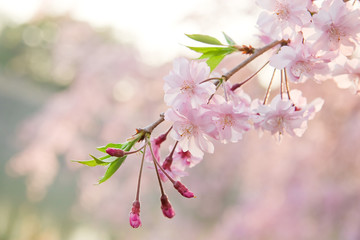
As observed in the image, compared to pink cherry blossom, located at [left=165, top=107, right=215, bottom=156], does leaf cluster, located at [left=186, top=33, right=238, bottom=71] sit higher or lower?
higher

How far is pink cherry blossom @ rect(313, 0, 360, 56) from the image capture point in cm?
54

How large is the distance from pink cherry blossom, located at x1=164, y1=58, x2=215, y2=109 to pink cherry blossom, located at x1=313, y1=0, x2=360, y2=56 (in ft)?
0.51

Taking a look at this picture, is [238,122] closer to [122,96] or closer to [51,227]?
[122,96]

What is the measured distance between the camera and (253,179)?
4.66m

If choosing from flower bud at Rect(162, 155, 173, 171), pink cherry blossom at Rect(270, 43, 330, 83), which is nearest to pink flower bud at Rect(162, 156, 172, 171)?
flower bud at Rect(162, 155, 173, 171)

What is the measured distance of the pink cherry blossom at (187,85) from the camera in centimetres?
55

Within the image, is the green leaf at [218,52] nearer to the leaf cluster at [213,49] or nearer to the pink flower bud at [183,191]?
the leaf cluster at [213,49]

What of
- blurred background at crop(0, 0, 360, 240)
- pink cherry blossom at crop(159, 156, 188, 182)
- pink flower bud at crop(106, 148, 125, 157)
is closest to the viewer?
pink flower bud at crop(106, 148, 125, 157)

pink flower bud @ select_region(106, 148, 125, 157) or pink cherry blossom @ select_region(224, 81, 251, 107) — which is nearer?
pink flower bud @ select_region(106, 148, 125, 157)

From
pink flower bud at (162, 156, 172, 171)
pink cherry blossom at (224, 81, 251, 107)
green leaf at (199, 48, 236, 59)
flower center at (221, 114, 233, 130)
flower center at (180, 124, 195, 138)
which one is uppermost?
green leaf at (199, 48, 236, 59)

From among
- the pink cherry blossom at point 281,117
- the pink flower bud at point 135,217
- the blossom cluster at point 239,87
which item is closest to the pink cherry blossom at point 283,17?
the blossom cluster at point 239,87

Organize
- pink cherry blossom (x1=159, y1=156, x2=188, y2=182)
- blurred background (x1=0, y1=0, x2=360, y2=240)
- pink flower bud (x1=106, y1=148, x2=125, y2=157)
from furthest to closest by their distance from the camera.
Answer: blurred background (x1=0, y1=0, x2=360, y2=240) < pink cherry blossom (x1=159, y1=156, x2=188, y2=182) < pink flower bud (x1=106, y1=148, x2=125, y2=157)

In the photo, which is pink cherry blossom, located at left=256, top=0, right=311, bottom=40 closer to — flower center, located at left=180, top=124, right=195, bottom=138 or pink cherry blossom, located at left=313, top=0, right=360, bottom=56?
pink cherry blossom, located at left=313, top=0, right=360, bottom=56

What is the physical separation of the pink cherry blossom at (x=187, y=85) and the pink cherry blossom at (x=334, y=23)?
157 millimetres
